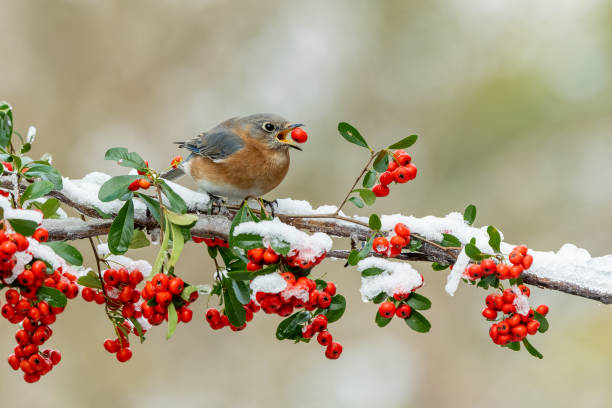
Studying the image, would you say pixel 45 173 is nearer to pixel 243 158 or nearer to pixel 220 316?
pixel 220 316

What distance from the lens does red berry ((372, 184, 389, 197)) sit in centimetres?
193

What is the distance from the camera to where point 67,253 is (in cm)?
159

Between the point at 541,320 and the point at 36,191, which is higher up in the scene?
the point at 36,191

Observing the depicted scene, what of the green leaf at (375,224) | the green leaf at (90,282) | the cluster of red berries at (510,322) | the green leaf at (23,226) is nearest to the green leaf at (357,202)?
the green leaf at (375,224)

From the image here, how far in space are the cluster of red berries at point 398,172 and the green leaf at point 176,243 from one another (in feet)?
2.17

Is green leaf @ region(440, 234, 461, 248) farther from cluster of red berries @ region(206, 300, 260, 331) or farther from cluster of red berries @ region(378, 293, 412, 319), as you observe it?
cluster of red berries @ region(206, 300, 260, 331)

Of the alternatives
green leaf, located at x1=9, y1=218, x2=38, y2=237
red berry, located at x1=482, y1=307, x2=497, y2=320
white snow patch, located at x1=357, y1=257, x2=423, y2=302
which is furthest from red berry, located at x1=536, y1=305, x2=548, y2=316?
green leaf, located at x1=9, y1=218, x2=38, y2=237

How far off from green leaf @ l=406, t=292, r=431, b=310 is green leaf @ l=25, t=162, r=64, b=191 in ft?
3.71

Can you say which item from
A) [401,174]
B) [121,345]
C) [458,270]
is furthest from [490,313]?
[121,345]

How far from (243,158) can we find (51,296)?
1322mm

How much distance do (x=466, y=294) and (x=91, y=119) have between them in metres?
4.11

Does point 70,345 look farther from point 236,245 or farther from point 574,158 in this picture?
point 574,158

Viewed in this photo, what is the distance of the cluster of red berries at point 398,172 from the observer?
1.84 meters

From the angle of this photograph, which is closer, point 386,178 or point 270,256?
point 270,256
